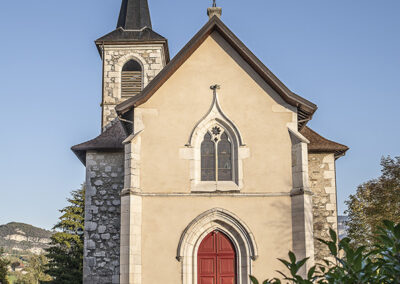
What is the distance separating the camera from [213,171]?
603 inches

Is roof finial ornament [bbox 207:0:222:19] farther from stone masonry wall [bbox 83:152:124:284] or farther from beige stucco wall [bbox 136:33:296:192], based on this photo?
stone masonry wall [bbox 83:152:124:284]

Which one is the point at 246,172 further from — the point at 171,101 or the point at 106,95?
the point at 106,95

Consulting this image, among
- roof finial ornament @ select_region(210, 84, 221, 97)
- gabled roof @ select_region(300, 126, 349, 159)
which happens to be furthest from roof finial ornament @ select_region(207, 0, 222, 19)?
gabled roof @ select_region(300, 126, 349, 159)

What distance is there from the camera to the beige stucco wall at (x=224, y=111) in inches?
595

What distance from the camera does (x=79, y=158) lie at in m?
20.1

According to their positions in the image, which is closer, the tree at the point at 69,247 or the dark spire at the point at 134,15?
the dark spire at the point at 134,15

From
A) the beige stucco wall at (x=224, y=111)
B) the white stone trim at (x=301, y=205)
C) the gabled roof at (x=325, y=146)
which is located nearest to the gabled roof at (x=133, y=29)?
the gabled roof at (x=325, y=146)

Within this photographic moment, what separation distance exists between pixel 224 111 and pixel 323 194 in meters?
5.34

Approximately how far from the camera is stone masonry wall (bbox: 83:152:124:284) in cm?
1789

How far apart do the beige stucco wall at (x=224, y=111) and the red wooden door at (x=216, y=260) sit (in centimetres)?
165

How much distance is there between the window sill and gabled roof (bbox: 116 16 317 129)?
9.42ft

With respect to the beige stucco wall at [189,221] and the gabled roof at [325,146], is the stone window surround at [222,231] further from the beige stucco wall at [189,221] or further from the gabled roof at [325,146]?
the gabled roof at [325,146]

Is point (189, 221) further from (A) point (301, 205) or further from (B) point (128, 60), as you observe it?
(B) point (128, 60)

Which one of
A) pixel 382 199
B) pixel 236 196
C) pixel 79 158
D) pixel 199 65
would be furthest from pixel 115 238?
pixel 382 199
